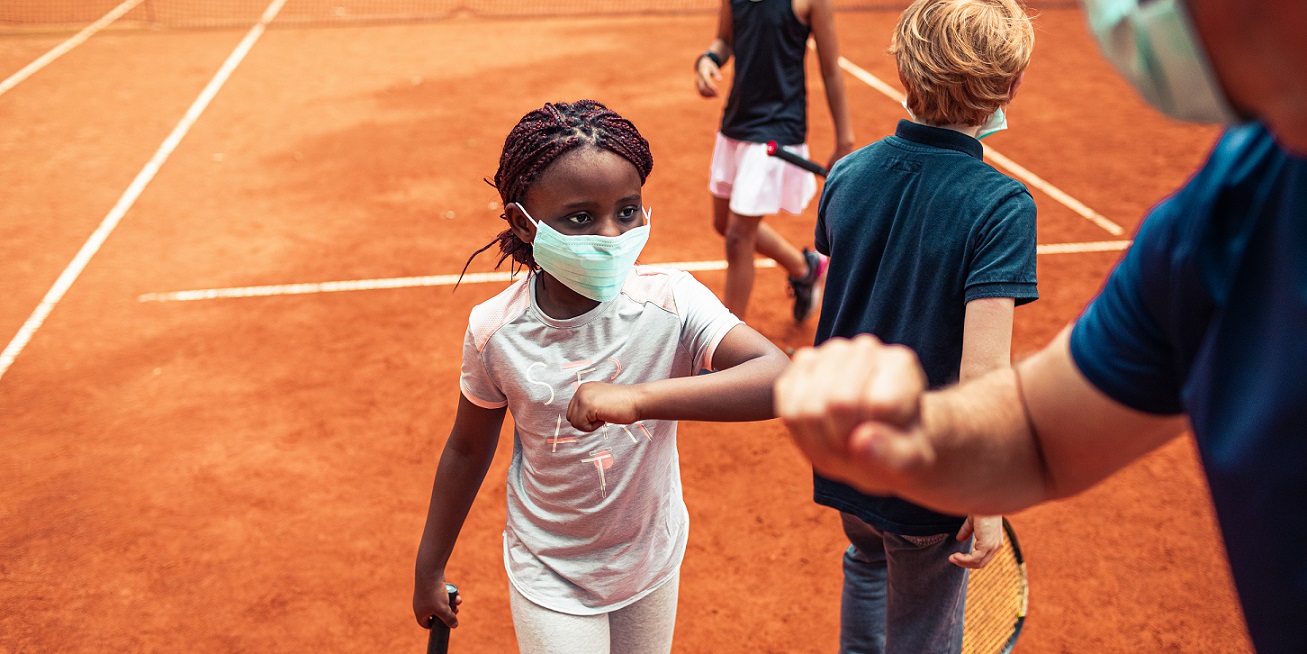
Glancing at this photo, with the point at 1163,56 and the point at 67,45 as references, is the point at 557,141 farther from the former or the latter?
the point at 67,45

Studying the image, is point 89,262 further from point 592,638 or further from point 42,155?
point 592,638

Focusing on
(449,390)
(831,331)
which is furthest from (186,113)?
(831,331)

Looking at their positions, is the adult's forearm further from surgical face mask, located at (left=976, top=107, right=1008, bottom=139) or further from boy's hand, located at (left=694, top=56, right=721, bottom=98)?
boy's hand, located at (left=694, top=56, right=721, bottom=98)

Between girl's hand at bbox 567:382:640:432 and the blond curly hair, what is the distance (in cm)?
120

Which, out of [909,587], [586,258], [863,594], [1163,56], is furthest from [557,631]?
[1163,56]

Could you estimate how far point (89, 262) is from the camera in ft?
24.6

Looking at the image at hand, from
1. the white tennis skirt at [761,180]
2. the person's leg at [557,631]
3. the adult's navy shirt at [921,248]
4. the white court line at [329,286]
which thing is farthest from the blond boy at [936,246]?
the white court line at [329,286]

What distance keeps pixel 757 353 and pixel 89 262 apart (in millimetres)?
6738

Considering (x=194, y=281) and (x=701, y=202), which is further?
(x=701, y=202)

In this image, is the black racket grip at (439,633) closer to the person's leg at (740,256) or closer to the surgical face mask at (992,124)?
the surgical face mask at (992,124)

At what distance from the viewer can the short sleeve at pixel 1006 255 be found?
2.48 m

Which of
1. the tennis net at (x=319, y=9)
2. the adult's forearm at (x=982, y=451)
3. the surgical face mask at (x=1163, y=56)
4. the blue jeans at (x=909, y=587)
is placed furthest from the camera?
the tennis net at (x=319, y=9)

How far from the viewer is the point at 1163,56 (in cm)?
112

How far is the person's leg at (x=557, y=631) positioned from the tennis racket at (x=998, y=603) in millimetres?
1370
